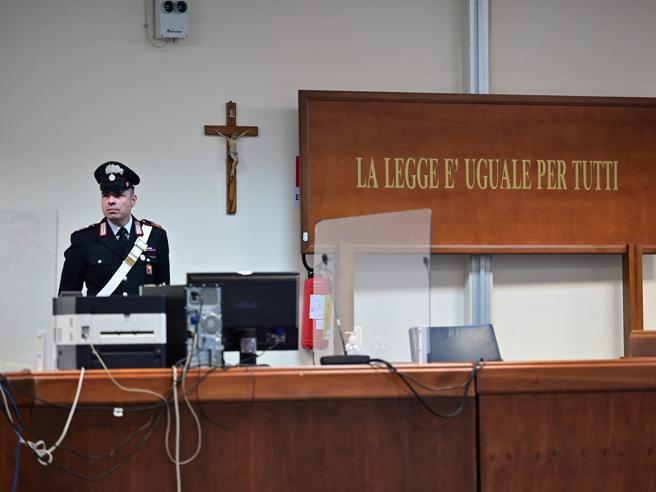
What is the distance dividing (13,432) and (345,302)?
6.53 ft

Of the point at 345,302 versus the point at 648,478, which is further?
the point at 345,302

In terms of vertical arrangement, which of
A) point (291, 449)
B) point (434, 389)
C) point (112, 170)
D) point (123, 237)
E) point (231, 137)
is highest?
point (231, 137)

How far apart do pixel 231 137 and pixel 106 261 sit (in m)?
1.23

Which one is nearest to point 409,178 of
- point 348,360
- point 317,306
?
point 317,306

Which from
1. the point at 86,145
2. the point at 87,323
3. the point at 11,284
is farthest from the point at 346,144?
the point at 87,323

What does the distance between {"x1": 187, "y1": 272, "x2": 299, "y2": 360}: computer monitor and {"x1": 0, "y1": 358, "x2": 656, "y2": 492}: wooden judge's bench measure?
0.37 m

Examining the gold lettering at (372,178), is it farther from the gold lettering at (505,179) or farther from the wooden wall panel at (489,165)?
the gold lettering at (505,179)

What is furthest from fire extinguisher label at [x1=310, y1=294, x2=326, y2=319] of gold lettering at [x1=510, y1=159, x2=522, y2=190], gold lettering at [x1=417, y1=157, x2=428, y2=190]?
gold lettering at [x1=510, y1=159, x2=522, y2=190]

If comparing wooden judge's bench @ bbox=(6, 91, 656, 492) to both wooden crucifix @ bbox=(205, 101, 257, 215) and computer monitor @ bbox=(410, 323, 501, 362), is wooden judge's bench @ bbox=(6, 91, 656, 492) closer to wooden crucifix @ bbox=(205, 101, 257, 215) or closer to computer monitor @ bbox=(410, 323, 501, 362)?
computer monitor @ bbox=(410, 323, 501, 362)

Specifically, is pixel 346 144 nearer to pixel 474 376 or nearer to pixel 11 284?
pixel 11 284

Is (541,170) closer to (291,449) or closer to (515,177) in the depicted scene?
(515,177)

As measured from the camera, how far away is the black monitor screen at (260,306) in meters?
3.18

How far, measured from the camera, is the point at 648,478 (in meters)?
2.91

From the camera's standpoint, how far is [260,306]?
3.21 metres
